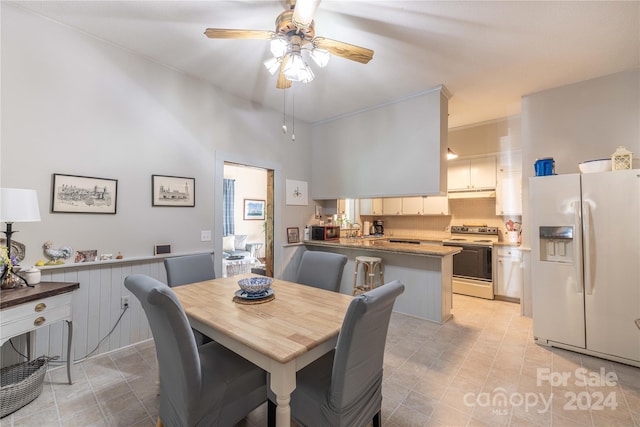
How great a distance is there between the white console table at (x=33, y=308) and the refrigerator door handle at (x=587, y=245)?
13.9 feet

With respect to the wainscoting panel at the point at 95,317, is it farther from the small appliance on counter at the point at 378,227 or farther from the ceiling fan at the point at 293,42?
the small appliance on counter at the point at 378,227

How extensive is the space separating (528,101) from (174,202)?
14.4 feet

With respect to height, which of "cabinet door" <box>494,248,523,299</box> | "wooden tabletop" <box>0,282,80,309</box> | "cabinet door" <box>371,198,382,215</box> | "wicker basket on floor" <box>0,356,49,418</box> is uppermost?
"cabinet door" <box>371,198,382,215</box>

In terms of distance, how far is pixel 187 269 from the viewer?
2406 mm

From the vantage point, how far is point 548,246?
2691mm

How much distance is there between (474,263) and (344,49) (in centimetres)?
378

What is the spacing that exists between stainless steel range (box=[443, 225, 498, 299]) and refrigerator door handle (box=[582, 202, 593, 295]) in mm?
1622

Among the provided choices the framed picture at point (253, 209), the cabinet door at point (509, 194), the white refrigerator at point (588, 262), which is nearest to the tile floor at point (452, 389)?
the white refrigerator at point (588, 262)

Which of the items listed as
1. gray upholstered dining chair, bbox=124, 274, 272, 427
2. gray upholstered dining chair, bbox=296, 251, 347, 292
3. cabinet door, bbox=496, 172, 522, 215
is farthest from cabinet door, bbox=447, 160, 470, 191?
gray upholstered dining chair, bbox=124, 274, 272, 427

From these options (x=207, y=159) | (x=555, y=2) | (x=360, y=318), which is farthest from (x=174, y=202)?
(x=555, y=2)

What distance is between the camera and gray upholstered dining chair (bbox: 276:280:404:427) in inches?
44.3

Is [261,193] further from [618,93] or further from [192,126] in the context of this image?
[618,93]

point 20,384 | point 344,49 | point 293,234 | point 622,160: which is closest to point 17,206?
point 20,384

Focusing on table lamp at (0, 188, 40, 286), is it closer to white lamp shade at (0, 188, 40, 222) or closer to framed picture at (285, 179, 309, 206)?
white lamp shade at (0, 188, 40, 222)
